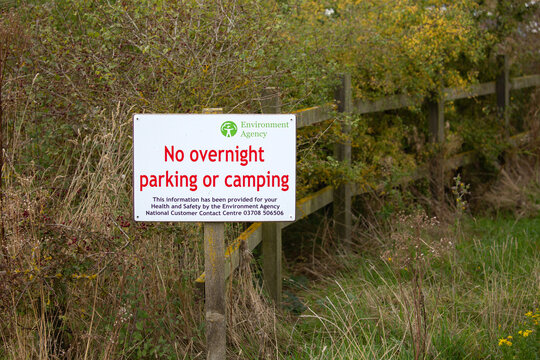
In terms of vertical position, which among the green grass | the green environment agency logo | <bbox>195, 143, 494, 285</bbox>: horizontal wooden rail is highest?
the green environment agency logo

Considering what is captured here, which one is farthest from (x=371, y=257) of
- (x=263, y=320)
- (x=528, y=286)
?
(x=263, y=320)

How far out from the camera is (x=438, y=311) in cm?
443

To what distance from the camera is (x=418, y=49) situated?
6.97 m

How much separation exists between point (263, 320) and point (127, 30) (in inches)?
77.9

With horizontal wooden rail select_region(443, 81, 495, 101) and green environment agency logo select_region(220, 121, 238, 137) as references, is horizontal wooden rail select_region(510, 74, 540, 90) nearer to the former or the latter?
horizontal wooden rail select_region(443, 81, 495, 101)

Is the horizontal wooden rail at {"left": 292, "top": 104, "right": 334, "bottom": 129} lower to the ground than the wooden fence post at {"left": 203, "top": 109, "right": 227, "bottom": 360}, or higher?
higher

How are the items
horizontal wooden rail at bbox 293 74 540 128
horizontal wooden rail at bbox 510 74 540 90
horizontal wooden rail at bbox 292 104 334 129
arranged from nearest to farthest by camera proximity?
horizontal wooden rail at bbox 292 104 334 129 → horizontal wooden rail at bbox 293 74 540 128 → horizontal wooden rail at bbox 510 74 540 90

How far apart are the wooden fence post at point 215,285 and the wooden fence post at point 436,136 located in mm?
4596

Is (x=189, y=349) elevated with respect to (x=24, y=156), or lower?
lower

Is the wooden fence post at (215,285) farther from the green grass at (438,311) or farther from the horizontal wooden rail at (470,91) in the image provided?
the horizontal wooden rail at (470,91)

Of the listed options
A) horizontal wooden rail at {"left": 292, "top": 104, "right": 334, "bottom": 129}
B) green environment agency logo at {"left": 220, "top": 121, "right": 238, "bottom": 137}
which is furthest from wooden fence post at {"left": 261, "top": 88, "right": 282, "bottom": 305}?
green environment agency logo at {"left": 220, "top": 121, "right": 238, "bottom": 137}

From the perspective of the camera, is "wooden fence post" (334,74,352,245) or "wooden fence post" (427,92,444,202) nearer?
"wooden fence post" (334,74,352,245)

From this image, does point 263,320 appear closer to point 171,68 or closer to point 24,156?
point 171,68

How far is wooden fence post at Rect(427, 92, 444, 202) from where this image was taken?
308 inches
